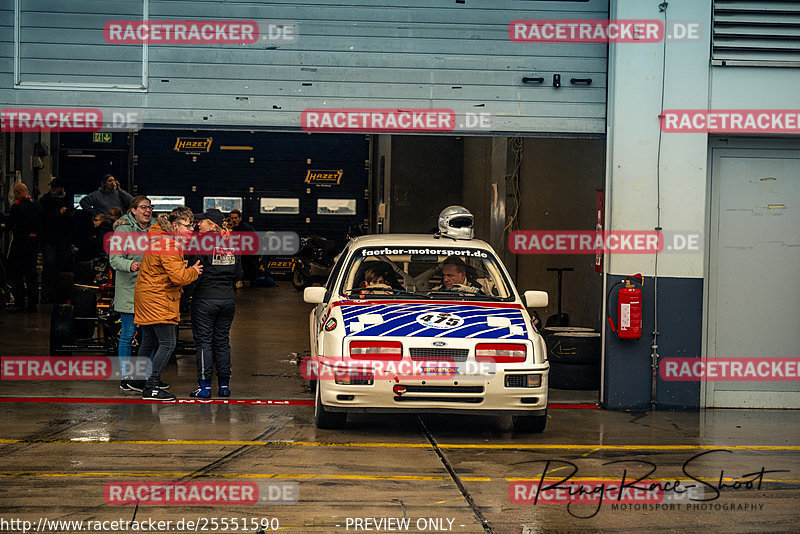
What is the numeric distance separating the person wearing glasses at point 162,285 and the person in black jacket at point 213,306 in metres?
0.16

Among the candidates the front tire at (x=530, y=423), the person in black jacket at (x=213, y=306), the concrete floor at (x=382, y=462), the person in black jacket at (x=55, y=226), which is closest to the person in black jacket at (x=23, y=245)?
the person in black jacket at (x=55, y=226)

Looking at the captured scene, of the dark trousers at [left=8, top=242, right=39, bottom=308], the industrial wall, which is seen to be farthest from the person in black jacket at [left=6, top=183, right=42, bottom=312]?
the industrial wall

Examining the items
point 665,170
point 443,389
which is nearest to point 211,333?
point 443,389

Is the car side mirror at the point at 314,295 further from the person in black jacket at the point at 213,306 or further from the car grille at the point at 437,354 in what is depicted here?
the car grille at the point at 437,354

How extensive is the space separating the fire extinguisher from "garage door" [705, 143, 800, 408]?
95 centimetres

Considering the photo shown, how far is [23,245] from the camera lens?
55.4 feet

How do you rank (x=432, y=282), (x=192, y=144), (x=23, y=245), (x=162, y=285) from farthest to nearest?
(x=192, y=144) → (x=23, y=245) → (x=162, y=285) → (x=432, y=282)

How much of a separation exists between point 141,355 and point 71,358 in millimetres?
2345

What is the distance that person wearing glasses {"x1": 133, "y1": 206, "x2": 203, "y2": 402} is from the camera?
9867 mm

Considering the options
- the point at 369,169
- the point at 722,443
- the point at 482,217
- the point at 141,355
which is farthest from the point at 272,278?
the point at 722,443

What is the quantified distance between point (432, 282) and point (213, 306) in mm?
2115

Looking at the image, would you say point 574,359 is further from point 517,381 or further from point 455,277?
point 517,381

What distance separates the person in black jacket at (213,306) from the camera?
10.1 metres

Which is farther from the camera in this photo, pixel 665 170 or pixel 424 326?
pixel 665 170
